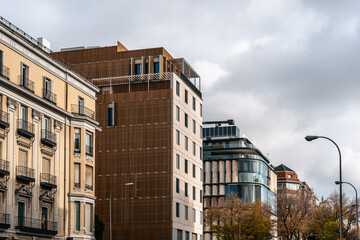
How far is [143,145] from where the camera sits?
80688 millimetres

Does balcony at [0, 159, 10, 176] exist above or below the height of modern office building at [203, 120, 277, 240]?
below

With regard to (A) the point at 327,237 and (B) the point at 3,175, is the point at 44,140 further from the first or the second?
(A) the point at 327,237

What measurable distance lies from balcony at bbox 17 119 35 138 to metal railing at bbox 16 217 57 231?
6.29 metres

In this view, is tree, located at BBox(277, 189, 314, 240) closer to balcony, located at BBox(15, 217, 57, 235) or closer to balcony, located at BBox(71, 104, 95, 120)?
balcony, located at BBox(71, 104, 95, 120)

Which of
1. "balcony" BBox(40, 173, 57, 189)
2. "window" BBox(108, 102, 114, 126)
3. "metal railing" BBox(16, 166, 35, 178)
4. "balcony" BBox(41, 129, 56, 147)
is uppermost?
"window" BBox(108, 102, 114, 126)

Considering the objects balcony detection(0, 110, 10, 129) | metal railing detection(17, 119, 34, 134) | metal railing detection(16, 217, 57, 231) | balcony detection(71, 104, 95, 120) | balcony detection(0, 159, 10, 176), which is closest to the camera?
balcony detection(0, 159, 10, 176)

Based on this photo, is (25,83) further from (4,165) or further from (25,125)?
(4,165)

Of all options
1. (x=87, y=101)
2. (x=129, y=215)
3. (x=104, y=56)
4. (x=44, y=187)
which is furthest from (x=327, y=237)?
(x=44, y=187)

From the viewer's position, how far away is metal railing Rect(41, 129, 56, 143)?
175 feet

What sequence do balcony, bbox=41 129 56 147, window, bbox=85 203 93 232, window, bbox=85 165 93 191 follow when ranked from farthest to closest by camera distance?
window, bbox=85 165 93 191, window, bbox=85 203 93 232, balcony, bbox=41 129 56 147

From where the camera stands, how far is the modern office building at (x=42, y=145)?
1906 inches

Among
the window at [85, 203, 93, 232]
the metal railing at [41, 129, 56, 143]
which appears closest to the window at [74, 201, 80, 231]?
the window at [85, 203, 93, 232]

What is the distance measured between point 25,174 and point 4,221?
4.36m

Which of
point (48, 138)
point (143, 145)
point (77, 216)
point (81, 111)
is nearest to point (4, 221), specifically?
point (48, 138)
